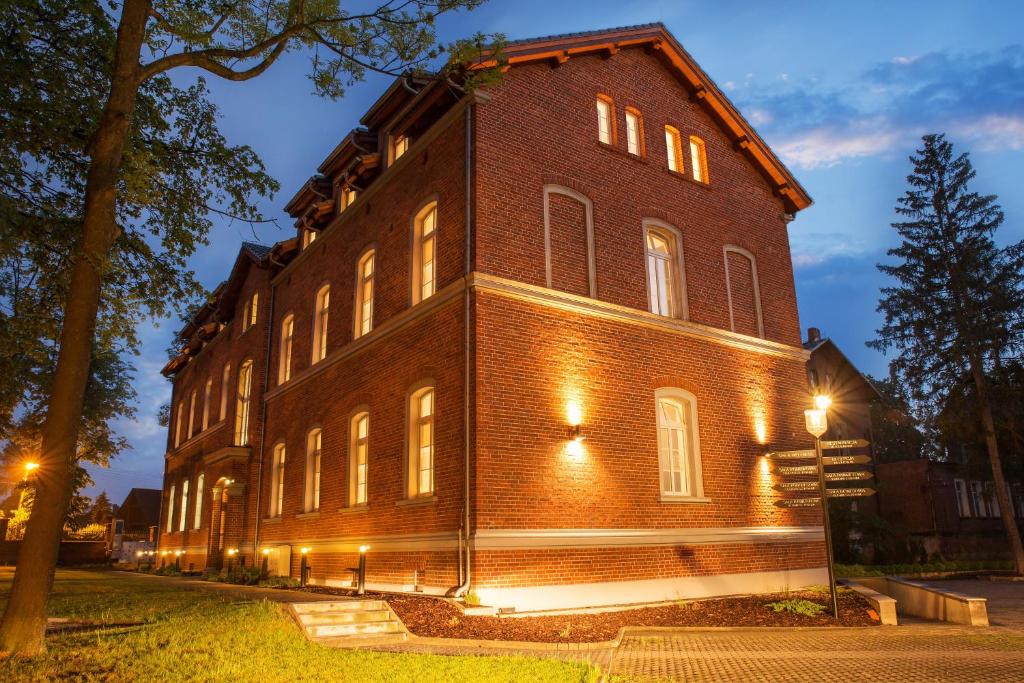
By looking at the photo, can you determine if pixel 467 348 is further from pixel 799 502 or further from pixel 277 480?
pixel 277 480

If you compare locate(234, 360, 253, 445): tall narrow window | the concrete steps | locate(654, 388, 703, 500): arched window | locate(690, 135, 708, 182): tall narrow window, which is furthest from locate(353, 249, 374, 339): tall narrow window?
the concrete steps

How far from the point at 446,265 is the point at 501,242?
3.69 ft

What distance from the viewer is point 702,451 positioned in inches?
555

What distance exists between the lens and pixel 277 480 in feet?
64.7

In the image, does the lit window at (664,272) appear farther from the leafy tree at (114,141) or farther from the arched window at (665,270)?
the leafy tree at (114,141)

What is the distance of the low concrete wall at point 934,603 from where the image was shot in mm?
11047

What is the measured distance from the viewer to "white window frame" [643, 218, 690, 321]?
48.5 feet

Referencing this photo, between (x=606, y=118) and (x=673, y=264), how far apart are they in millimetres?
3260

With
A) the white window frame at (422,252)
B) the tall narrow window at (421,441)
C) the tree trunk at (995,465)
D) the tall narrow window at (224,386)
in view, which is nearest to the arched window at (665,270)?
the white window frame at (422,252)

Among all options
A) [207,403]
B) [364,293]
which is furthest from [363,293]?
[207,403]

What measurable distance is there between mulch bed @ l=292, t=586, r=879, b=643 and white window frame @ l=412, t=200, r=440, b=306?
5.44 m

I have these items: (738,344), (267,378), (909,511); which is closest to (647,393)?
(738,344)

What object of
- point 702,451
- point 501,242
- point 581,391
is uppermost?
point 501,242

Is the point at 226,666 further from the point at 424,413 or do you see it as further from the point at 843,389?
the point at 843,389
